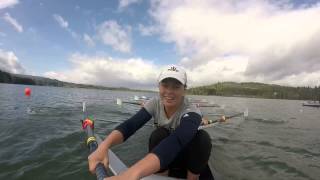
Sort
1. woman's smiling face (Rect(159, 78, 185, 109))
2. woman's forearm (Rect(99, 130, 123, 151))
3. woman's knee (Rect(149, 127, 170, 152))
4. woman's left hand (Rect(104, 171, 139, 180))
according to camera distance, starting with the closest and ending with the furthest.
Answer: woman's left hand (Rect(104, 171, 139, 180)), woman's forearm (Rect(99, 130, 123, 151)), woman's smiling face (Rect(159, 78, 185, 109)), woman's knee (Rect(149, 127, 170, 152))

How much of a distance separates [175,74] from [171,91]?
0.27 metres

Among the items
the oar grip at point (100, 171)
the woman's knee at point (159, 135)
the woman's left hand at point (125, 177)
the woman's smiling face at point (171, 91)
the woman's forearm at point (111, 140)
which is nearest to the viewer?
the woman's left hand at point (125, 177)

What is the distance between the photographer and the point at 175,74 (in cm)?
336

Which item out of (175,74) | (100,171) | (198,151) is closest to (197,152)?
(198,151)

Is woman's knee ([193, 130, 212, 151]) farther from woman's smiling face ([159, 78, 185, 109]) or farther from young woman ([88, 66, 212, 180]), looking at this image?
woman's smiling face ([159, 78, 185, 109])

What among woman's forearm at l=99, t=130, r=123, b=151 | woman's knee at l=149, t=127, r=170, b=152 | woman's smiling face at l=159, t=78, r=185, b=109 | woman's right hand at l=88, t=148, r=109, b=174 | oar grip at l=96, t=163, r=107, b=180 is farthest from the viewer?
woman's knee at l=149, t=127, r=170, b=152

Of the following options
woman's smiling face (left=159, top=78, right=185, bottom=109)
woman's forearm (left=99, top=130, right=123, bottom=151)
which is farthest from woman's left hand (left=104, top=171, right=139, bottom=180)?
woman's smiling face (left=159, top=78, right=185, bottom=109)

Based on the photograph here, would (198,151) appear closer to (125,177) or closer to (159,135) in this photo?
(159,135)

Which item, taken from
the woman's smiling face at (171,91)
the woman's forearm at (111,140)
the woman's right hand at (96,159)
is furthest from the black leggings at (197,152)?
the woman's right hand at (96,159)

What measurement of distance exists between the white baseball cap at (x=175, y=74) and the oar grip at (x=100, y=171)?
139 cm

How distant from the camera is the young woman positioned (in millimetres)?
2711

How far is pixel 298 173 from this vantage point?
25.7ft

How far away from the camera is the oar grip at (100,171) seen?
2.64m

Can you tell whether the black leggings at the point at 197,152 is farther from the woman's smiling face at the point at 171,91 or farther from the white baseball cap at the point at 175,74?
the white baseball cap at the point at 175,74
